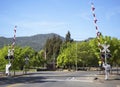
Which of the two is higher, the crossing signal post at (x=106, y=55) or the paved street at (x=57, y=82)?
the crossing signal post at (x=106, y=55)

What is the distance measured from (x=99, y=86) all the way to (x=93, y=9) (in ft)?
48.8

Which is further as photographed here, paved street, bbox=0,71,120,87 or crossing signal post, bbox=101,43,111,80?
crossing signal post, bbox=101,43,111,80

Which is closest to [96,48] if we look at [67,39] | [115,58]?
[115,58]

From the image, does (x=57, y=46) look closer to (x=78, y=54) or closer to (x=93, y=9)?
(x=78, y=54)

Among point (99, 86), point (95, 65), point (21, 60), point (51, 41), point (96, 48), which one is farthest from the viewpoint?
point (51, 41)

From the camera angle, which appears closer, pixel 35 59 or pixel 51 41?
pixel 35 59

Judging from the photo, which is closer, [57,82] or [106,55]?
[57,82]

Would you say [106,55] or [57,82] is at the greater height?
[106,55]

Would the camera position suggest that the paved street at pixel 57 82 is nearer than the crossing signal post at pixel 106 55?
Yes

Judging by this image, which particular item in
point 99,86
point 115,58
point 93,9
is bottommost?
point 99,86

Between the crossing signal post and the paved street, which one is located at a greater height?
the crossing signal post

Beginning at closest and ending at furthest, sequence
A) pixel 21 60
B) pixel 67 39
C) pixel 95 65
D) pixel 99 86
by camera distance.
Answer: pixel 99 86 → pixel 21 60 → pixel 95 65 → pixel 67 39

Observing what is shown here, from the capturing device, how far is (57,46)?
18238 centimetres

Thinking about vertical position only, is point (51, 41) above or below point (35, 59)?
above
